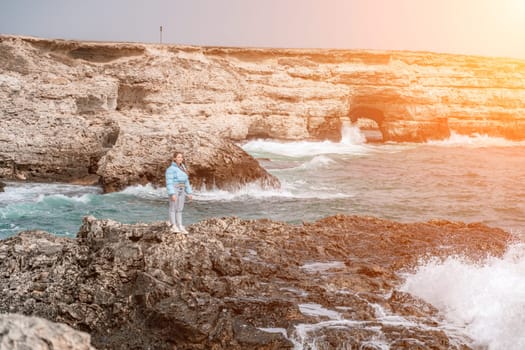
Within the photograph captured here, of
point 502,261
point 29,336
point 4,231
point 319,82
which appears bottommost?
point 4,231

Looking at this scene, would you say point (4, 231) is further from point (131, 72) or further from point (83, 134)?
point (131, 72)

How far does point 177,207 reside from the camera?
10.5 m

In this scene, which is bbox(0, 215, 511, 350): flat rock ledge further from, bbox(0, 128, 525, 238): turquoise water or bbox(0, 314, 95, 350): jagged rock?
bbox(0, 128, 525, 238): turquoise water

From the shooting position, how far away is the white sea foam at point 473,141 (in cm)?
4356

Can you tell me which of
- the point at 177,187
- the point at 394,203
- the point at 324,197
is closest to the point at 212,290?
the point at 177,187

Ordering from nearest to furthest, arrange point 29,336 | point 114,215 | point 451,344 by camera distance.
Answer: point 29,336 → point 451,344 → point 114,215

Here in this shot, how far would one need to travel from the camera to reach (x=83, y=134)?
24562 millimetres

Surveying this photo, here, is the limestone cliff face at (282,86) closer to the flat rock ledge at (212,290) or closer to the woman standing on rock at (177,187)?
the woman standing on rock at (177,187)

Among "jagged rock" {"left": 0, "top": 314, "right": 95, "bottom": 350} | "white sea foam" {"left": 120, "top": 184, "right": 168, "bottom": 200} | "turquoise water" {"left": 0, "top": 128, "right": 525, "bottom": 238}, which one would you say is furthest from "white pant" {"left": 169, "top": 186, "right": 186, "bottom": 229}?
"white sea foam" {"left": 120, "top": 184, "right": 168, "bottom": 200}

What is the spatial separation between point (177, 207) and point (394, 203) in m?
10.8

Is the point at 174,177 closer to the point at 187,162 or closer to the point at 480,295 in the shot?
the point at 480,295

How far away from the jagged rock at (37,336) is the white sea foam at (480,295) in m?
4.73

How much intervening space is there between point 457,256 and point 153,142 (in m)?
13.6

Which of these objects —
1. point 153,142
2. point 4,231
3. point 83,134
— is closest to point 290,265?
point 4,231
